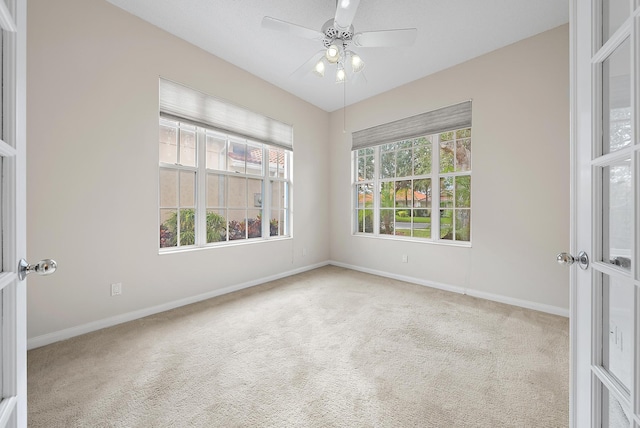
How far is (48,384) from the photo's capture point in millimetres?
1578

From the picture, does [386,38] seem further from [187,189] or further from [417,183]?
[187,189]

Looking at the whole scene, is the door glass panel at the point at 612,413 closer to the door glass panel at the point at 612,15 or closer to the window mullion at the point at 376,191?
the door glass panel at the point at 612,15

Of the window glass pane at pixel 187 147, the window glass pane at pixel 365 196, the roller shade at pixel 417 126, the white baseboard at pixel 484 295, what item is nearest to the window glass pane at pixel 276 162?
the window glass pane at pixel 187 147

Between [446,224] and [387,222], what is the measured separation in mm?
933

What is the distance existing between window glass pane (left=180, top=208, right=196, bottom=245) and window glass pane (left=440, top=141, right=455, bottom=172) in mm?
3333

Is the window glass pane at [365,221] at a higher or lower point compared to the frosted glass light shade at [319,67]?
lower

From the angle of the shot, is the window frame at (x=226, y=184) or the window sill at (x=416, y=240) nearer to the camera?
the window frame at (x=226, y=184)

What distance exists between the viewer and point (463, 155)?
334 cm

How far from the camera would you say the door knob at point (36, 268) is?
74 centimetres

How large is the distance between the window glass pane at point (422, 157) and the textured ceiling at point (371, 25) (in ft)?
3.07

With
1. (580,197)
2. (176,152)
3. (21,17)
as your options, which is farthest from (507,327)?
(176,152)

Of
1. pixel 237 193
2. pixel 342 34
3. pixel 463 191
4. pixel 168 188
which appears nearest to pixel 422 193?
pixel 463 191

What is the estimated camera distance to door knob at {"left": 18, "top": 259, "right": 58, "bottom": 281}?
741 millimetres

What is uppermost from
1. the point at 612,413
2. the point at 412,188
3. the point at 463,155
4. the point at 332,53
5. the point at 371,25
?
the point at 371,25
